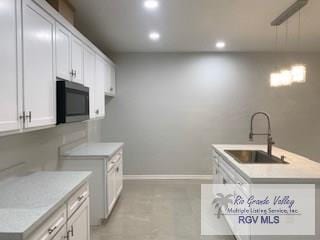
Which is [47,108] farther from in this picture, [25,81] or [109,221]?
[109,221]

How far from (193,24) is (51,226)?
3077mm

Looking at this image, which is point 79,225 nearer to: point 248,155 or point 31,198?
point 31,198

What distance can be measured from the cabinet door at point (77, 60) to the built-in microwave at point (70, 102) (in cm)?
15

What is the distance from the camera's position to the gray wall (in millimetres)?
5926

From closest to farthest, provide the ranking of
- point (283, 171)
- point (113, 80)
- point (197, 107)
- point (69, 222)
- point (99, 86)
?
point (69, 222)
point (283, 171)
point (99, 86)
point (113, 80)
point (197, 107)

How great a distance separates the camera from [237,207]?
116 inches

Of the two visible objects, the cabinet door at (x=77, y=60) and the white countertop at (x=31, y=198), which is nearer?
the white countertop at (x=31, y=198)

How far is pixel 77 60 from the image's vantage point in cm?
329

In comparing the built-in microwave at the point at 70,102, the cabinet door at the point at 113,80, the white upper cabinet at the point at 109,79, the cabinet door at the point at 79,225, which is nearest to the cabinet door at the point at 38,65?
the built-in microwave at the point at 70,102

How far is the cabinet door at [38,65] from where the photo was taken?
208 centimetres

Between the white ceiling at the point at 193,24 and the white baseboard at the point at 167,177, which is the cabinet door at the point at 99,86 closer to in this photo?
the white ceiling at the point at 193,24

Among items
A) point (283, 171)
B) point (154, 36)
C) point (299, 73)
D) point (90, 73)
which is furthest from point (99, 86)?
point (283, 171)

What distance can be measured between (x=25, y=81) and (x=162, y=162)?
425cm

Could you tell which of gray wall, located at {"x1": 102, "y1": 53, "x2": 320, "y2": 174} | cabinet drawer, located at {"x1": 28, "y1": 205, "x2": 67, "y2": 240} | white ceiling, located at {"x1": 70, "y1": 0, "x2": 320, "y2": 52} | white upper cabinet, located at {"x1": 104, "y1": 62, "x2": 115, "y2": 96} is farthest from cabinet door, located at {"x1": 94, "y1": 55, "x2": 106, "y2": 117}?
cabinet drawer, located at {"x1": 28, "y1": 205, "x2": 67, "y2": 240}
